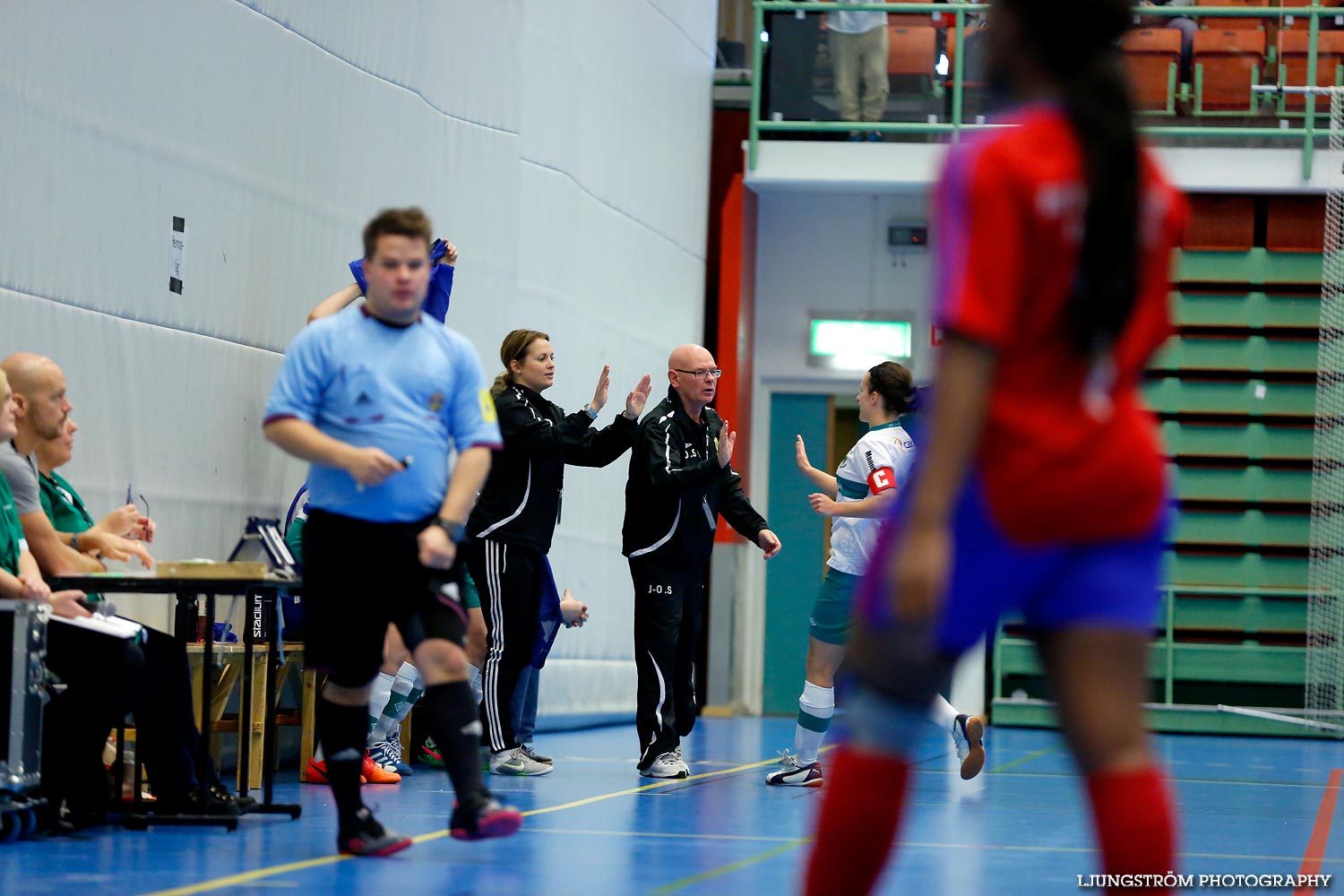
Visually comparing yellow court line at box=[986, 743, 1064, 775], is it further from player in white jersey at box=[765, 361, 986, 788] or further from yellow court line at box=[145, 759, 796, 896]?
yellow court line at box=[145, 759, 796, 896]

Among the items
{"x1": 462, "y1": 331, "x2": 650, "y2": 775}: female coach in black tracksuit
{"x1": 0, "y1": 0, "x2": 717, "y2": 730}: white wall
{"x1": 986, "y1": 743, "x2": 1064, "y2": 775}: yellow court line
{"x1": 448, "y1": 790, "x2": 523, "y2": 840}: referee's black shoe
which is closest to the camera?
{"x1": 448, "y1": 790, "x2": 523, "y2": 840}: referee's black shoe

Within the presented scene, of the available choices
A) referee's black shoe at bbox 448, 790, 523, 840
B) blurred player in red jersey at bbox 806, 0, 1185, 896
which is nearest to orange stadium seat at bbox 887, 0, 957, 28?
referee's black shoe at bbox 448, 790, 523, 840

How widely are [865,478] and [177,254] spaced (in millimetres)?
2929

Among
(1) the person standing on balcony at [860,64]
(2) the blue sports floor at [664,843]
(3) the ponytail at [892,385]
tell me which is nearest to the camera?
(2) the blue sports floor at [664,843]

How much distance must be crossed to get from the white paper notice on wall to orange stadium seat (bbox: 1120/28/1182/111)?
8.40m

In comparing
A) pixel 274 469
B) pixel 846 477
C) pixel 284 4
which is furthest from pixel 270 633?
pixel 284 4

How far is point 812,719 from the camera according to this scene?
671cm

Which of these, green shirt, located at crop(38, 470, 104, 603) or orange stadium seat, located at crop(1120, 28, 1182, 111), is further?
orange stadium seat, located at crop(1120, 28, 1182, 111)

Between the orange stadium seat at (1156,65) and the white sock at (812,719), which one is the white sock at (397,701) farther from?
the orange stadium seat at (1156,65)

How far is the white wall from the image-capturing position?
5.80m

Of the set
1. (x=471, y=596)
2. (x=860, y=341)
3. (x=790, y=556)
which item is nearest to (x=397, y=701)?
(x=471, y=596)

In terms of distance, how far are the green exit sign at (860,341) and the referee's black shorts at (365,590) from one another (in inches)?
384

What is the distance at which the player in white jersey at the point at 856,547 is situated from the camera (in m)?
6.48

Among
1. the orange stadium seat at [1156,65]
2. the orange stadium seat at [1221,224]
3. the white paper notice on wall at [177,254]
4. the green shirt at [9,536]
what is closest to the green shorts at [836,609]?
the white paper notice on wall at [177,254]
